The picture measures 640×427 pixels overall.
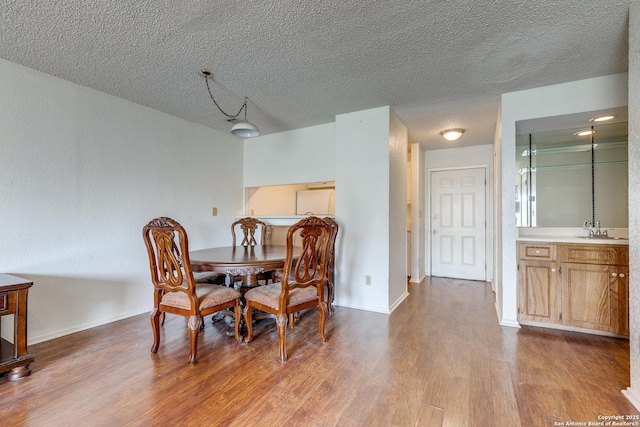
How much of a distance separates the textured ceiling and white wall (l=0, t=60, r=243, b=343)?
26cm

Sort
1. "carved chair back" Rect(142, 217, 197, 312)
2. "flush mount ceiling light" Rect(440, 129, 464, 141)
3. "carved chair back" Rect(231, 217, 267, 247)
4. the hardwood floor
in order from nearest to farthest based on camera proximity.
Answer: the hardwood floor, "carved chair back" Rect(142, 217, 197, 312), "carved chair back" Rect(231, 217, 267, 247), "flush mount ceiling light" Rect(440, 129, 464, 141)

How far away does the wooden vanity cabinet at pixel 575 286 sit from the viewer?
2357mm

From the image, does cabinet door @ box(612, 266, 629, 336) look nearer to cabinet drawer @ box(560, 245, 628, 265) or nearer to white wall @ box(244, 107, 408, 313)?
cabinet drawer @ box(560, 245, 628, 265)

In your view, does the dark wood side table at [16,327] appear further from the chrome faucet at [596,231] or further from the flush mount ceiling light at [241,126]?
the chrome faucet at [596,231]

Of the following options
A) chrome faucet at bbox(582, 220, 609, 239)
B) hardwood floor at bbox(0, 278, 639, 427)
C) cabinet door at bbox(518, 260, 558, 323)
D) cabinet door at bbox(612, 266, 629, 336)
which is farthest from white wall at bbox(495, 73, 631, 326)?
chrome faucet at bbox(582, 220, 609, 239)

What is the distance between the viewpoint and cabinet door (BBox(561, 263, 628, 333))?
2.36 meters

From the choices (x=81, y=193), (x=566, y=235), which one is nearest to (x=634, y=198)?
(x=566, y=235)

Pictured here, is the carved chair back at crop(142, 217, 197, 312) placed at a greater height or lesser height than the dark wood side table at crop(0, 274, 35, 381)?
greater

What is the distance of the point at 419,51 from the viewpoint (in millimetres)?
2072

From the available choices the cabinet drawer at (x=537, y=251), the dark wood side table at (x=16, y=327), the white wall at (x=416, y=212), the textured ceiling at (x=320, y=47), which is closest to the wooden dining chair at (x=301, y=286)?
the textured ceiling at (x=320, y=47)

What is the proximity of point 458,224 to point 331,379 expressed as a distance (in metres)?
3.84

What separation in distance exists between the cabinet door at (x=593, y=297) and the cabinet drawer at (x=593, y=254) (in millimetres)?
44

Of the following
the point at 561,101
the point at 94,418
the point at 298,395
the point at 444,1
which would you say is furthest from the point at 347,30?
the point at 94,418

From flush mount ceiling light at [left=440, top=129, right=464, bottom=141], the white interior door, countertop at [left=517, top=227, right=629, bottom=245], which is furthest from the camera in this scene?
the white interior door
